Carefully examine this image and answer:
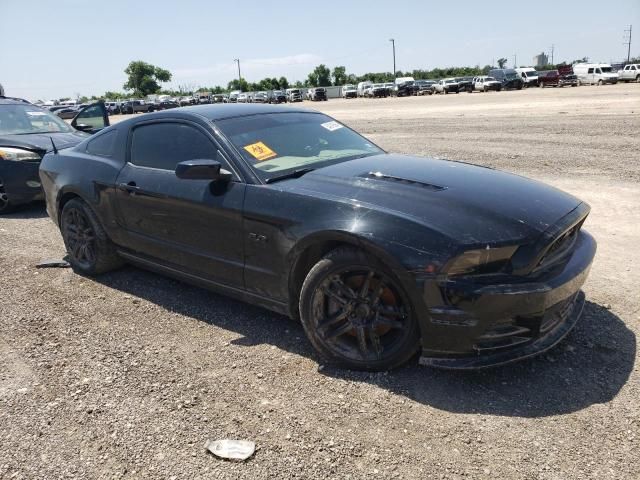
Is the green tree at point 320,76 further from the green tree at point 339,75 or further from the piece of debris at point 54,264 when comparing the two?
the piece of debris at point 54,264

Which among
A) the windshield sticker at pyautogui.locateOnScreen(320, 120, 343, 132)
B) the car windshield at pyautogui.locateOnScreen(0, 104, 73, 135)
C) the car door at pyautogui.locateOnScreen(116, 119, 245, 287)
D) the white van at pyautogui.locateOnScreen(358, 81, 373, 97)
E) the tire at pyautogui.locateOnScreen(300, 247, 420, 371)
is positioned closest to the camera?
the tire at pyautogui.locateOnScreen(300, 247, 420, 371)

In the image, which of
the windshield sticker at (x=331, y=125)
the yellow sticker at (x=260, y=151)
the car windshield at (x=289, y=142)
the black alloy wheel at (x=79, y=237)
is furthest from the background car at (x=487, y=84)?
the yellow sticker at (x=260, y=151)

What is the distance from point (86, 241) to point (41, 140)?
4.01 m

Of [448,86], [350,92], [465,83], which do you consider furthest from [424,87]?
[350,92]

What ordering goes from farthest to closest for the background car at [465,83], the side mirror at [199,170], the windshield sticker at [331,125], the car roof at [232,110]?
the background car at [465,83] → the windshield sticker at [331,125] → the car roof at [232,110] → the side mirror at [199,170]

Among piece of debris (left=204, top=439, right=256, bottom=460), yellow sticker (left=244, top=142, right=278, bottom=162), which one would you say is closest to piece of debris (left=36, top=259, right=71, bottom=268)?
yellow sticker (left=244, top=142, right=278, bottom=162)

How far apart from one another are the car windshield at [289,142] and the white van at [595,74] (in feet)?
163

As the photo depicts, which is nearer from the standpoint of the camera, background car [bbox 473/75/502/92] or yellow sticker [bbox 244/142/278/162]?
yellow sticker [bbox 244/142/278/162]

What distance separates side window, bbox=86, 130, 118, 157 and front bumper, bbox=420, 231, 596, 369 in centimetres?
330

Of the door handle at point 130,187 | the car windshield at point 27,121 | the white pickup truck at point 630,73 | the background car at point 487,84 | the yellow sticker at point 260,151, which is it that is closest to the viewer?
the yellow sticker at point 260,151

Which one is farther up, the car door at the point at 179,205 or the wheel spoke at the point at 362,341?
the car door at the point at 179,205

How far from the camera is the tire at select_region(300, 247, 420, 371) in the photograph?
9.55 ft

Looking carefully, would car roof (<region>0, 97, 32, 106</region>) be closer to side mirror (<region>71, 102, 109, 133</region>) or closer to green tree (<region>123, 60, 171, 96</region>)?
side mirror (<region>71, 102, 109, 133</region>)

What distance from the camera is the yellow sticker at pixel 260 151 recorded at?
12.0ft
